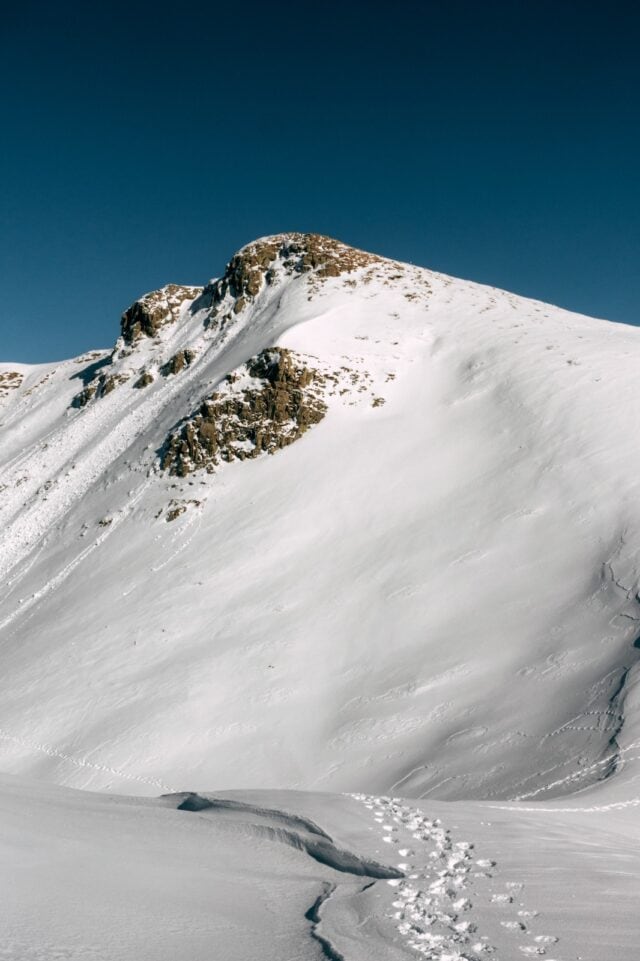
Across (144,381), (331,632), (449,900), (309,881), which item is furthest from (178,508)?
(449,900)

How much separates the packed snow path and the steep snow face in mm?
5089

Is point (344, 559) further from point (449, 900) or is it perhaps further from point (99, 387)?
point (99, 387)

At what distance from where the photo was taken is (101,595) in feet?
83.8

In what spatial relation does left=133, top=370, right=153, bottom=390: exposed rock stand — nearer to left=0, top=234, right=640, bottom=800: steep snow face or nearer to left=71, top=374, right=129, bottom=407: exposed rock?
left=0, top=234, right=640, bottom=800: steep snow face

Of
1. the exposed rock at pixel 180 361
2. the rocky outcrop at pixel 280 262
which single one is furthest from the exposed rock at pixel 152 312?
the exposed rock at pixel 180 361

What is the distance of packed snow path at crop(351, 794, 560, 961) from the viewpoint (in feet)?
17.8

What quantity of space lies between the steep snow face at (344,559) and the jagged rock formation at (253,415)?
0.38ft

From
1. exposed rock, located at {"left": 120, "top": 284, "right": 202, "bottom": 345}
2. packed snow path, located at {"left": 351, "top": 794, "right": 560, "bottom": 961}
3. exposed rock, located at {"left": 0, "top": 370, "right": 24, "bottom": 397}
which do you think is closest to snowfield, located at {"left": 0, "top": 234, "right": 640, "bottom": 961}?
packed snow path, located at {"left": 351, "top": 794, "right": 560, "bottom": 961}

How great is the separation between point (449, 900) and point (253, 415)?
26.5m

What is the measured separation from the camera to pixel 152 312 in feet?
158

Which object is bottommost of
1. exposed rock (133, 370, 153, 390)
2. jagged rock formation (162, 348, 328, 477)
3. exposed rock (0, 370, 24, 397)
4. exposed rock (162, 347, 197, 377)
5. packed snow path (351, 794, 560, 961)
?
packed snow path (351, 794, 560, 961)

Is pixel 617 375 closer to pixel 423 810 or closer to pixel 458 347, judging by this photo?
pixel 458 347

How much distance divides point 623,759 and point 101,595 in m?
19.0

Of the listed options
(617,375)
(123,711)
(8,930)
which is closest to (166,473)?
(123,711)
